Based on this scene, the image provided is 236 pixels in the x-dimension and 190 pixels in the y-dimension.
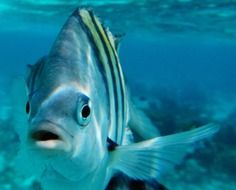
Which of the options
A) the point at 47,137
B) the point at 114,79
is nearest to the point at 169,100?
the point at 114,79

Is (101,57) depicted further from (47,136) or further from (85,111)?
(47,136)

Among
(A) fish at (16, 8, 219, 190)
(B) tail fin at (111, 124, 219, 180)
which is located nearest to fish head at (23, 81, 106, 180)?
(A) fish at (16, 8, 219, 190)

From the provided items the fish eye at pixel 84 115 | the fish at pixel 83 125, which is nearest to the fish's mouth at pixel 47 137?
the fish at pixel 83 125

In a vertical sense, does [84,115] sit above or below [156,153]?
above

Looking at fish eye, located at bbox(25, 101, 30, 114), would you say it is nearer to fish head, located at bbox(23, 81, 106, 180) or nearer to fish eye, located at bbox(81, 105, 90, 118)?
fish head, located at bbox(23, 81, 106, 180)

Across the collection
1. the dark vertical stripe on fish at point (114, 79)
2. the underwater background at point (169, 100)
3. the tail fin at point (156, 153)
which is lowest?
the underwater background at point (169, 100)

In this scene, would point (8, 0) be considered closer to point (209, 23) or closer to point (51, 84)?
point (209, 23)

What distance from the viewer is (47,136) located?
58.2 inches

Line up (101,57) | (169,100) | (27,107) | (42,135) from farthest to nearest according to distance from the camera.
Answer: (169,100)
(101,57)
(27,107)
(42,135)

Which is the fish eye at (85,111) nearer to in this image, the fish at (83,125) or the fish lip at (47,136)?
the fish at (83,125)

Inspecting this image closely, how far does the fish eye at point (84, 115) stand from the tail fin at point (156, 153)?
0.23m

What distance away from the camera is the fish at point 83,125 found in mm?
1570

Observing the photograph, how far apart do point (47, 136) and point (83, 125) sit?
8.5 inches

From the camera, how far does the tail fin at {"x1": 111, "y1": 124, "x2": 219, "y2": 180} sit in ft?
5.57
